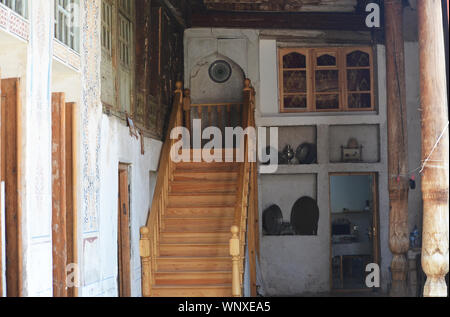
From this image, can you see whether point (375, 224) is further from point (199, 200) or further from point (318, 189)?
point (199, 200)

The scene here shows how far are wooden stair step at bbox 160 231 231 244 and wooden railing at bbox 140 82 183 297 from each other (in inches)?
5.4

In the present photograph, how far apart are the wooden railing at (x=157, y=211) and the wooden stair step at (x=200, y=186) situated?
0.15m

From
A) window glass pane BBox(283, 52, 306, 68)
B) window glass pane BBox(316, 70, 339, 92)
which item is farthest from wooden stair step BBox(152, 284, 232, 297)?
window glass pane BBox(283, 52, 306, 68)

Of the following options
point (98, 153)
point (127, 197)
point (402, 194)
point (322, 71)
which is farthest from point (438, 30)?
point (322, 71)

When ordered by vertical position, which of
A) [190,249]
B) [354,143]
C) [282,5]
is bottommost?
[190,249]

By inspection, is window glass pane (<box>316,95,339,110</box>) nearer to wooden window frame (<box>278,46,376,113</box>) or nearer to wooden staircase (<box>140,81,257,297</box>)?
wooden window frame (<box>278,46,376,113</box>)

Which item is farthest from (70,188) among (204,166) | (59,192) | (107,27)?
(204,166)

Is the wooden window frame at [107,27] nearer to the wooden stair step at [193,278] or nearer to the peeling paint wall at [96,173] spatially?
the peeling paint wall at [96,173]

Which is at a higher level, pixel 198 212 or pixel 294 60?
pixel 294 60

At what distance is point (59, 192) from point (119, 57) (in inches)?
87.2

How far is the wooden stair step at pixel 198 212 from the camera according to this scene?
880cm

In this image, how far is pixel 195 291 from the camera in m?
7.95

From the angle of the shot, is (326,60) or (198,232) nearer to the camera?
(198,232)

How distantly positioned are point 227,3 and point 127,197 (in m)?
4.64
